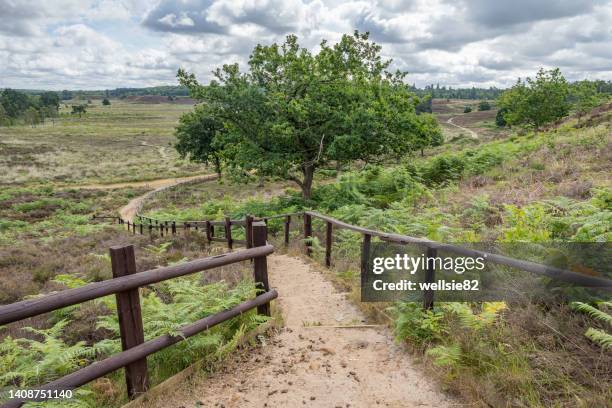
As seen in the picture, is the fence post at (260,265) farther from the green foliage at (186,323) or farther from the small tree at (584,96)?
the small tree at (584,96)

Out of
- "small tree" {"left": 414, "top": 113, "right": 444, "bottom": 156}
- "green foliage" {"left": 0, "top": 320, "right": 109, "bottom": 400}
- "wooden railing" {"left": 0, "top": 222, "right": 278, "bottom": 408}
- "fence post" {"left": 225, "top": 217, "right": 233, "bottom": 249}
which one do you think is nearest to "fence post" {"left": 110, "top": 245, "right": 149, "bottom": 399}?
"wooden railing" {"left": 0, "top": 222, "right": 278, "bottom": 408}

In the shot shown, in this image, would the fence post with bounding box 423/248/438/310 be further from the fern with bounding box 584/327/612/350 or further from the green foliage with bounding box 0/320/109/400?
the green foliage with bounding box 0/320/109/400

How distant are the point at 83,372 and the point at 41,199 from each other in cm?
3948

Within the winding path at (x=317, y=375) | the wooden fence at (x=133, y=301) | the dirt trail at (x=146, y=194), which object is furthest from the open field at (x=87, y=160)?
the wooden fence at (x=133, y=301)

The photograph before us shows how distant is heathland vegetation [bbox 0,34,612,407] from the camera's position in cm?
380

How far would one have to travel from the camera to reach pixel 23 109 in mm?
→ 127125

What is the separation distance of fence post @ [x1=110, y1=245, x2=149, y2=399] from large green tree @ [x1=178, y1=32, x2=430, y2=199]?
1198 cm

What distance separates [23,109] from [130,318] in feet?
502

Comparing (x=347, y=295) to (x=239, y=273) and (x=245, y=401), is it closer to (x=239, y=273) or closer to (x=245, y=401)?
(x=239, y=273)

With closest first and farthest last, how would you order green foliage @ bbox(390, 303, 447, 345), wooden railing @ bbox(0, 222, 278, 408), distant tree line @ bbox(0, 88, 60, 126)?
wooden railing @ bbox(0, 222, 278, 408) < green foliage @ bbox(390, 303, 447, 345) < distant tree line @ bbox(0, 88, 60, 126)

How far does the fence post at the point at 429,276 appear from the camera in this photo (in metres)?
4.94

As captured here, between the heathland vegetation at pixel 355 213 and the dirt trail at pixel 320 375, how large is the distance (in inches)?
11.2

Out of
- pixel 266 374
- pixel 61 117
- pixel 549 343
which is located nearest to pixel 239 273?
pixel 266 374

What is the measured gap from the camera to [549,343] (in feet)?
12.3
